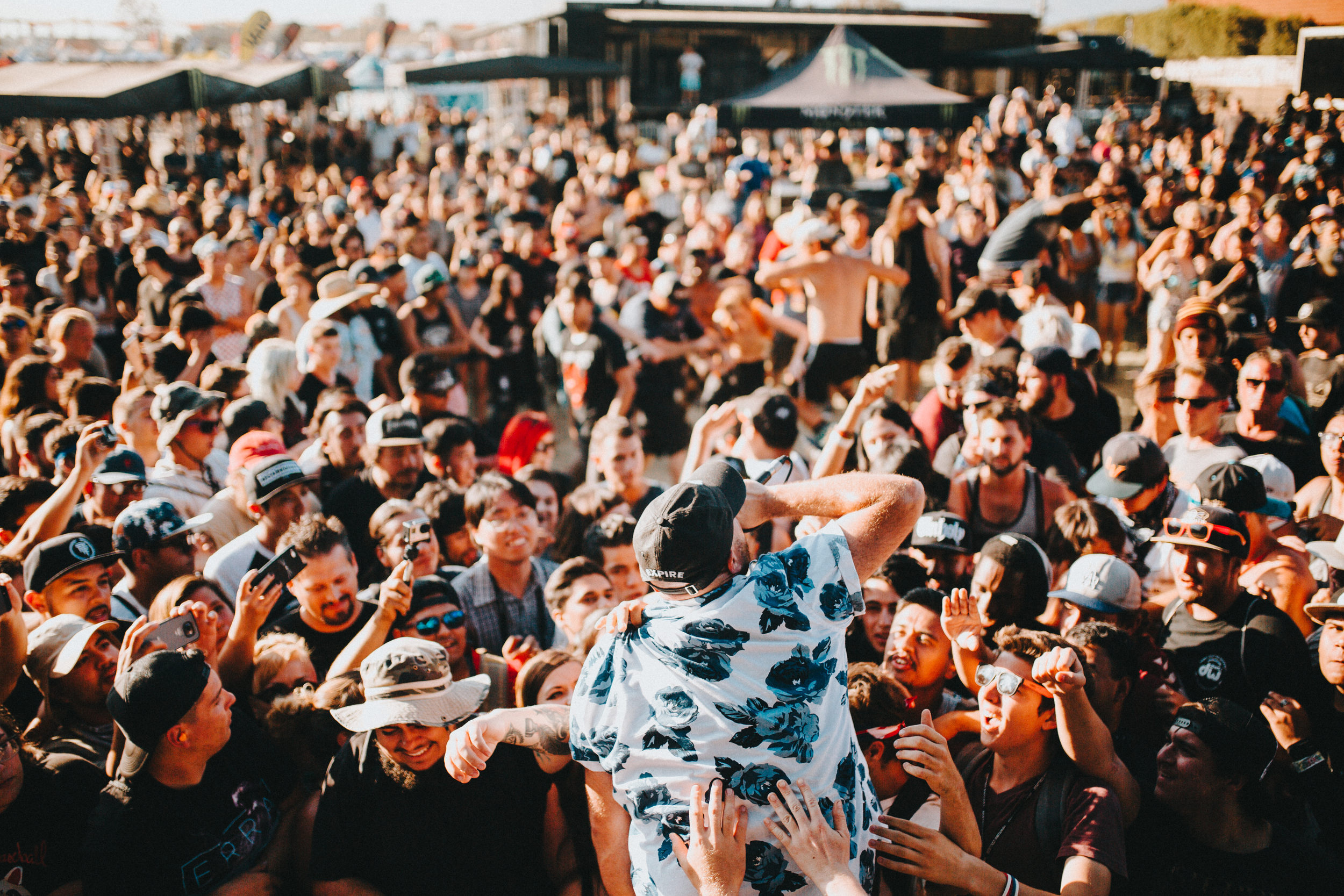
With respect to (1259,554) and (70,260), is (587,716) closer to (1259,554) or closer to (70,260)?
(1259,554)

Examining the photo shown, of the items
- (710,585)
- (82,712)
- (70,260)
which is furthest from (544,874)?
(70,260)

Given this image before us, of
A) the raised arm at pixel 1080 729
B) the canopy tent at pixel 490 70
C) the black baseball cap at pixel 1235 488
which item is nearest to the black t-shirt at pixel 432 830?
the raised arm at pixel 1080 729

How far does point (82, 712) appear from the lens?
2.73 metres

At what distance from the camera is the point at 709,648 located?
1.84 m

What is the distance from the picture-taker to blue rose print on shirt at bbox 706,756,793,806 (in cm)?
184

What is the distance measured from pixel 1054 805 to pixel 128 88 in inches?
451

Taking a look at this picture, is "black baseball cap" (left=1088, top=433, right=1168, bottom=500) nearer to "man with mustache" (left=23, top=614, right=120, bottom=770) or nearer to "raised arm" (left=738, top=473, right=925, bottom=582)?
"raised arm" (left=738, top=473, right=925, bottom=582)

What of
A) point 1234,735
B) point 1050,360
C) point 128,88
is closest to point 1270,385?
point 1050,360

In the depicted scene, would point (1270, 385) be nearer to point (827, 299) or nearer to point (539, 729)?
point (827, 299)

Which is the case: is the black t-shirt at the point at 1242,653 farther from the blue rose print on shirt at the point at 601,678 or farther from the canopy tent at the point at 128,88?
the canopy tent at the point at 128,88

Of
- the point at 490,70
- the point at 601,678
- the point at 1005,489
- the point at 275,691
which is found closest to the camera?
the point at 601,678

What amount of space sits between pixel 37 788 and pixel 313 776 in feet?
2.18

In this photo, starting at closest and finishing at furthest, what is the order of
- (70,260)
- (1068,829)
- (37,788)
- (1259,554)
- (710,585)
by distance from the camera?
(710,585) < (1068,829) < (37,788) < (1259,554) < (70,260)

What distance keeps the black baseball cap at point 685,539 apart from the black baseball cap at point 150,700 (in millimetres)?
1221
